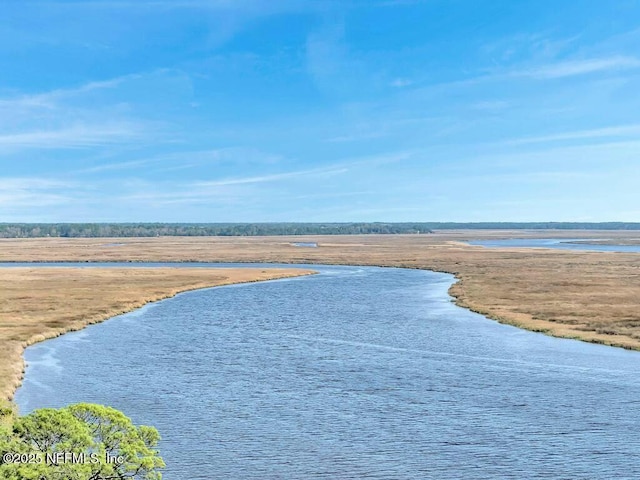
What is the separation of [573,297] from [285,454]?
144 ft

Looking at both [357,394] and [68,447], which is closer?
[68,447]

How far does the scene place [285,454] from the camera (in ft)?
69.7

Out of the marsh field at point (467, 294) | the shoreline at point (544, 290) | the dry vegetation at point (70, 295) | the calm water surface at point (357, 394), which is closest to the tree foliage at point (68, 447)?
the calm water surface at point (357, 394)

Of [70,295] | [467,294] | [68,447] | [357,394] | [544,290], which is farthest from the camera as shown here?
[544,290]

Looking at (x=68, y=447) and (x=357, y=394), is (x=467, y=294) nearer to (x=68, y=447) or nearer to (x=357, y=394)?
(x=357, y=394)

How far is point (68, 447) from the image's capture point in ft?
46.0

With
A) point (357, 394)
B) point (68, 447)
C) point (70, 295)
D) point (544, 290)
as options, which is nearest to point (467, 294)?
point (544, 290)

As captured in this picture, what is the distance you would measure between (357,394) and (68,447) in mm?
15853

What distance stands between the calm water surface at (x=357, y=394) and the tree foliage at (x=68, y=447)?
186 inches

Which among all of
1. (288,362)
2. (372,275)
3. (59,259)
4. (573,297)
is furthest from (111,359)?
(59,259)

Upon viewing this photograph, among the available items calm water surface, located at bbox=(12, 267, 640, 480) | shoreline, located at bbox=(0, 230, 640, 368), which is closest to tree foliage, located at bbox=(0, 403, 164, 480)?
calm water surface, located at bbox=(12, 267, 640, 480)

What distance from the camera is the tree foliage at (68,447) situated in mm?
13375

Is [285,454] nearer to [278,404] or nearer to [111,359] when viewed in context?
[278,404]

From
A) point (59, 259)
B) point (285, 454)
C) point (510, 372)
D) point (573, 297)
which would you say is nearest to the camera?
point (285, 454)
